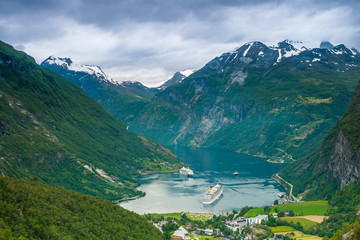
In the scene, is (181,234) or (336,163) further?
(336,163)

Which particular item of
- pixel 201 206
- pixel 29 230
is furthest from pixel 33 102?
pixel 29 230

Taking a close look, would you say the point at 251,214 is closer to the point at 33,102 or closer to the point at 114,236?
the point at 114,236

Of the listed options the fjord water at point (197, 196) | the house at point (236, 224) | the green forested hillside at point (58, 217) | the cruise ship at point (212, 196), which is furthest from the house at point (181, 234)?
the cruise ship at point (212, 196)

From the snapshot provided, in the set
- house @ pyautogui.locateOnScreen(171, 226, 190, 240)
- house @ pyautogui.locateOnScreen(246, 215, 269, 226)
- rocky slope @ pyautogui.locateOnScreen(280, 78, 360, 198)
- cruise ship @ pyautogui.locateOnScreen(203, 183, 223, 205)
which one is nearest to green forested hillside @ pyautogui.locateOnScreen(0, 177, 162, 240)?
house @ pyautogui.locateOnScreen(171, 226, 190, 240)

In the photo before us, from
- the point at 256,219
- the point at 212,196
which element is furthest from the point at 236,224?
the point at 212,196

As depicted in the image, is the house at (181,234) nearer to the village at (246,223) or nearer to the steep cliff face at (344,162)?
the village at (246,223)

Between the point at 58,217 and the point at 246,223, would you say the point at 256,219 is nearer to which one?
the point at 246,223

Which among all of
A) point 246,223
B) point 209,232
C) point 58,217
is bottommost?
point 209,232
